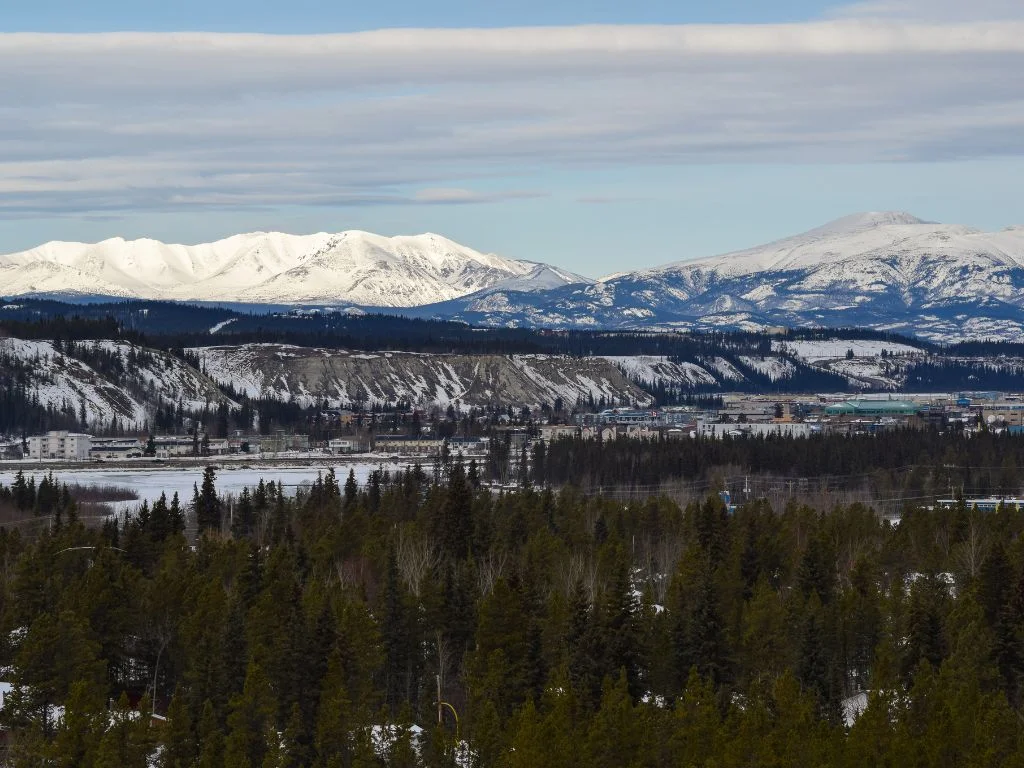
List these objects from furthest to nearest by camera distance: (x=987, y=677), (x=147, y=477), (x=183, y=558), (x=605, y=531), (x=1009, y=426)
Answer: (x=1009, y=426), (x=147, y=477), (x=605, y=531), (x=183, y=558), (x=987, y=677)

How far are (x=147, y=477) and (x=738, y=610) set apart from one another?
3327 inches

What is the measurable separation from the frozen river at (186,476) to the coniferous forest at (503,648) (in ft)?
138

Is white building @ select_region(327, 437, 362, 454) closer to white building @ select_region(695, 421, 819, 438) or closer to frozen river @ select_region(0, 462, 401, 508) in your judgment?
frozen river @ select_region(0, 462, 401, 508)

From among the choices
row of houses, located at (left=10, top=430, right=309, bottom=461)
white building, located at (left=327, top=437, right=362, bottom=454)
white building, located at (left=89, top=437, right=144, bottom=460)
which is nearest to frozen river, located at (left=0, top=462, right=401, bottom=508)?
row of houses, located at (left=10, top=430, right=309, bottom=461)

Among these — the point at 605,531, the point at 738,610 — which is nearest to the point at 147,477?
the point at 605,531

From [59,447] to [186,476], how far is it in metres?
30.9

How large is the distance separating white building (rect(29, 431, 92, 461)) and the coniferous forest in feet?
280

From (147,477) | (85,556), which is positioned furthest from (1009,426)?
(85,556)

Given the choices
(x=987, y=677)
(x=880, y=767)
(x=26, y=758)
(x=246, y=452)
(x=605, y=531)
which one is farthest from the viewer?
(x=246, y=452)

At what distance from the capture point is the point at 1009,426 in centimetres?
19525

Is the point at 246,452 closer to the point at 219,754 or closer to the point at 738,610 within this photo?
the point at 738,610

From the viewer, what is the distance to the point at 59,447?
17088cm

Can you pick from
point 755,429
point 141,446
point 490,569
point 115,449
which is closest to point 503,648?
point 490,569

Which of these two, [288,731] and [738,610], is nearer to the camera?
[288,731]
